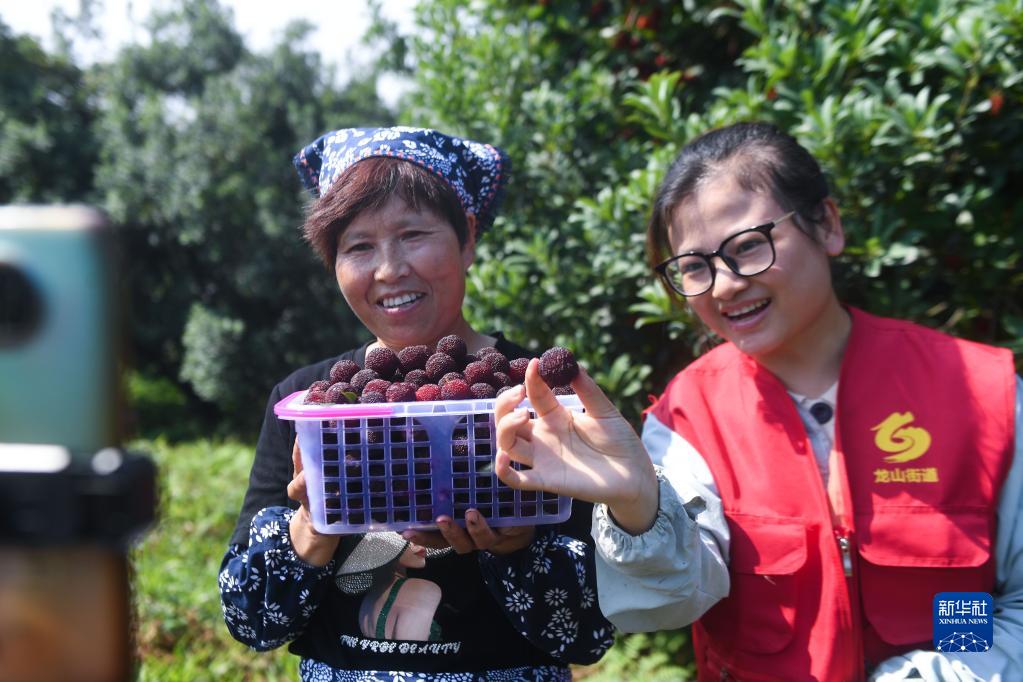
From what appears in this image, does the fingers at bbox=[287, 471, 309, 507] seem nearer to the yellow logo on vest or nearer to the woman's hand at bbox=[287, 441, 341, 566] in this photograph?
the woman's hand at bbox=[287, 441, 341, 566]

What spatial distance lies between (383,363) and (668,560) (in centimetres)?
70

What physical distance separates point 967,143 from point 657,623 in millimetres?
2064

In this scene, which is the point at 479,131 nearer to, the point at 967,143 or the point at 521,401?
the point at 967,143

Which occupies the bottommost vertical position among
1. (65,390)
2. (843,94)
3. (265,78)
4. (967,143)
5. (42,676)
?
(42,676)

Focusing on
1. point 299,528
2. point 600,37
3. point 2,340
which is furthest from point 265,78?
point 2,340

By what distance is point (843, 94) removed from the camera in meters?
2.88

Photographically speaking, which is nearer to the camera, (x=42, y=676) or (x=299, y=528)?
(x=42, y=676)

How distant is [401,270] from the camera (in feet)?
Answer: 5.94

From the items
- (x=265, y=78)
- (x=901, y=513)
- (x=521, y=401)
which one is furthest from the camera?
(x=265, y=78)

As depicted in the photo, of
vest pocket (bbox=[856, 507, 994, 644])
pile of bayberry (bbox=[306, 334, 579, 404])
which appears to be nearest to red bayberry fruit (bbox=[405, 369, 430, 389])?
pile of bayberry (bbox=[306, 334, 579, 404])

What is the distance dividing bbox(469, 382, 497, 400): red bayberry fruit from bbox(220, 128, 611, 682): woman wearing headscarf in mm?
222

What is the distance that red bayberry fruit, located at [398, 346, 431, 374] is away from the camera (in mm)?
1675

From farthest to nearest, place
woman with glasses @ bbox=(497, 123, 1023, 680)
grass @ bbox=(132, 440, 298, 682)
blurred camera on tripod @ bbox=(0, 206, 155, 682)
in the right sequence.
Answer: grass @ bbox=(132, 440, 298, 682)
woman with glasses @ bbox=(497, 123, 1023, 680)
blurred camera on tripod @ bbox=(0, 206, 155, 682)

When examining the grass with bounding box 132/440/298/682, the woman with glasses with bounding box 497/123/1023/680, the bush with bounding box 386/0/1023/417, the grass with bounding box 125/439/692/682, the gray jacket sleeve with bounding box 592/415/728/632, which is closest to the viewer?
the gray jacket sleeve with bounding box 592/415/728/632
